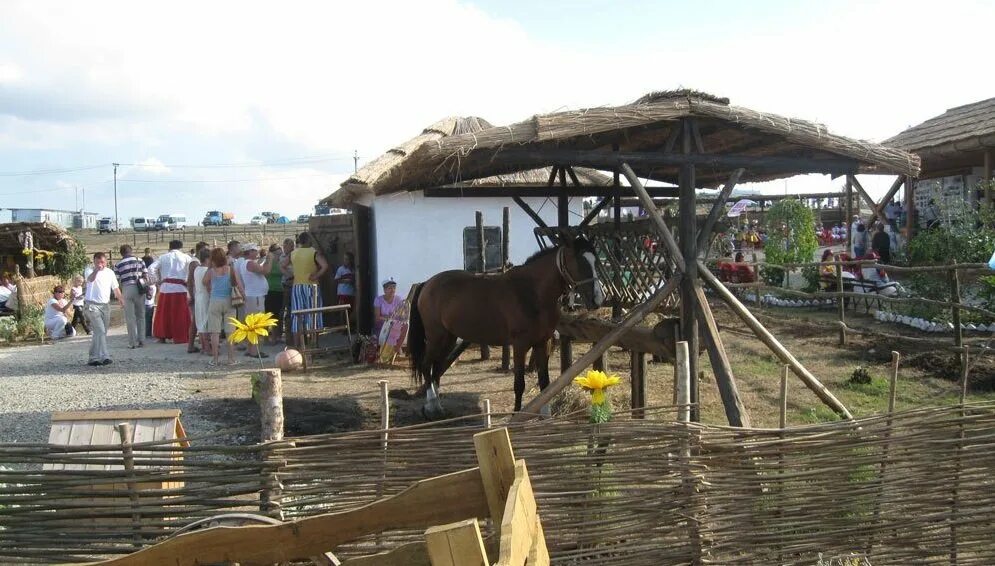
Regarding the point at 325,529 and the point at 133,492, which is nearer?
the point at 325,529

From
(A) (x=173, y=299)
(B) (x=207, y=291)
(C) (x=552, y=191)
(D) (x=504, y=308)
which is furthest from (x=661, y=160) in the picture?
(A) (x=173, y=299)

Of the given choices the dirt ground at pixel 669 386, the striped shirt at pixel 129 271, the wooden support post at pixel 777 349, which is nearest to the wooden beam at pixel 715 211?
the wooden support post at pixel 777 349

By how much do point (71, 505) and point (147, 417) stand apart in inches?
67.2

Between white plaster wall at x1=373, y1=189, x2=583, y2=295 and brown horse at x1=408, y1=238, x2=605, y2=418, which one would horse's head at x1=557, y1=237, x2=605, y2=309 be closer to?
brown horse at x1=408, y1=238, x2=605, y2=418

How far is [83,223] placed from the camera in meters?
79.9

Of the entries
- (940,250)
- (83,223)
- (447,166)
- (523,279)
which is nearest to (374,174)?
(523,279)

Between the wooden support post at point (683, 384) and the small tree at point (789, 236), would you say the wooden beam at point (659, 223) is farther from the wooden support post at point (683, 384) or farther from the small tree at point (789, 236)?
the small tree at point (789, 236)

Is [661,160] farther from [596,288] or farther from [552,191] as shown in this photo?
[552,191]

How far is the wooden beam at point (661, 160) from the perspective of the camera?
6539mm

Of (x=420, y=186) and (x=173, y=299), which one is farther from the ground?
(x=420, y=186)

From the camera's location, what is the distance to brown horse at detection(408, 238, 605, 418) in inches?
311

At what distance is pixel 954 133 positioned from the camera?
14609 mm

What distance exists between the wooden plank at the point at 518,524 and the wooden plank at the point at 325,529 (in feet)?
0.85

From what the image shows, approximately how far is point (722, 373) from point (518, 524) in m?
4.72
